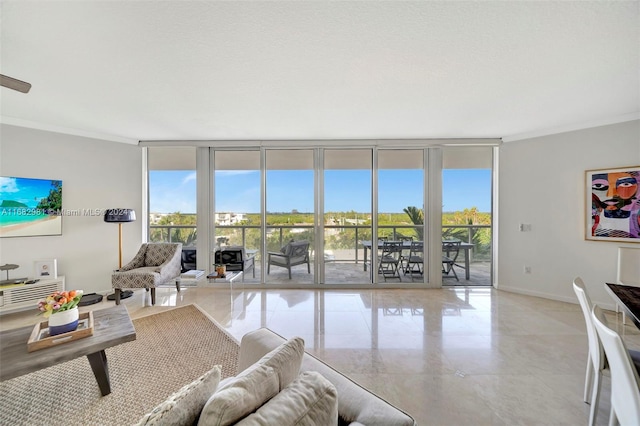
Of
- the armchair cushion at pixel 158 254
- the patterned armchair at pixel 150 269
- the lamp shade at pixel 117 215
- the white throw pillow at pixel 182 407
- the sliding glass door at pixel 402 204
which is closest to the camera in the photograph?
the white throw pillow at pixel 182 407

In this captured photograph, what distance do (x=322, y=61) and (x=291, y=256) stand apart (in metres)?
2.99

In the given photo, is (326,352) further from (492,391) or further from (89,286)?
(89,286)

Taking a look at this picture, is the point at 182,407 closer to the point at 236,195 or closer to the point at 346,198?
the point at 346,198

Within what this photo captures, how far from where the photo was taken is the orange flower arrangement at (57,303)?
168 centimetres

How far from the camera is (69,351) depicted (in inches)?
60.4

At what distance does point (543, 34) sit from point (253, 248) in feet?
13.9

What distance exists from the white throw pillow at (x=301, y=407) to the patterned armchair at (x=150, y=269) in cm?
329

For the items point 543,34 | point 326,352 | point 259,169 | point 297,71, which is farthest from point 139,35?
point 326,352

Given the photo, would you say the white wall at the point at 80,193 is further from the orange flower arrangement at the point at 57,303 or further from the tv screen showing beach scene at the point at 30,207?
the orange flower arrangement at the point at 57,303

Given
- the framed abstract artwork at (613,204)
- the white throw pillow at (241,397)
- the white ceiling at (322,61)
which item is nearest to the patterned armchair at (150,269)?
the white ceiling at (322,61)

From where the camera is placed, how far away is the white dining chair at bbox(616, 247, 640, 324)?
8.60ft

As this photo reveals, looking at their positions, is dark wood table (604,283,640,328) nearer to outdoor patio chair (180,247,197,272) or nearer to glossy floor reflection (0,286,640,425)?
glossy floor reflection (0,286,640,425)

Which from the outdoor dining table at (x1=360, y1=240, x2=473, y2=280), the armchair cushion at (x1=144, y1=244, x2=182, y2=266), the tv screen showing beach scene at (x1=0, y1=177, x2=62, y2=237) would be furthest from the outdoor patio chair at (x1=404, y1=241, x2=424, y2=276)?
the tv screen showing beach scene at (x1=0, y1=177, x2=62, y2=237)

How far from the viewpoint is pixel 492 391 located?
5.51 feet
